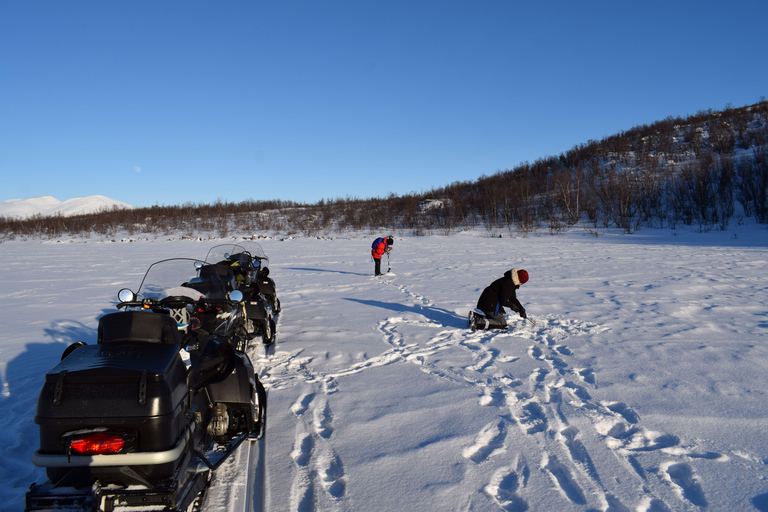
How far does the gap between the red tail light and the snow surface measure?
88cm

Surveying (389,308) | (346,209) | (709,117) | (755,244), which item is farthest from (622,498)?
(709,117)

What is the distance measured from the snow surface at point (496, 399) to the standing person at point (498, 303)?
21 cm

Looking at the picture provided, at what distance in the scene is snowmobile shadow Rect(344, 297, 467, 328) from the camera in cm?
737

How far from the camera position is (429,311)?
26.8 ft

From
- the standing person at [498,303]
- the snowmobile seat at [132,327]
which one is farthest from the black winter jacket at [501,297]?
the snowmobile seat at [132,327]

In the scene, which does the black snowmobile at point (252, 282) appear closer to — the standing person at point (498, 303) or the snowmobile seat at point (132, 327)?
the snowmobile seat at point (132, 327)

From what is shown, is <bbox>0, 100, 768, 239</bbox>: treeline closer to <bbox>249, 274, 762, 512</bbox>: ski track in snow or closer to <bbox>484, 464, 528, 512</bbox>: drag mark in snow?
<bbox>249, 274, 762, 512</bbox>: ski track in snow

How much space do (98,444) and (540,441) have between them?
9.94 feet

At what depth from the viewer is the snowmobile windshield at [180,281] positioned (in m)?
4.11

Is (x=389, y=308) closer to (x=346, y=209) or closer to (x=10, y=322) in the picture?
(x=10, y=322)

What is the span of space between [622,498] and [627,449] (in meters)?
0.66

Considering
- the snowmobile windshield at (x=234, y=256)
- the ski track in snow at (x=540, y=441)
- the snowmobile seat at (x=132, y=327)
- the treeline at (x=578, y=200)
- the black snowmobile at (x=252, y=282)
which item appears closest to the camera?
the snowmobile seat at (x=132, y=327)

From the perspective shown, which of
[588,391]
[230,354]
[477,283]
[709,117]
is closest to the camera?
[230,354]

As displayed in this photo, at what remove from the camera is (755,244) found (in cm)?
1762
